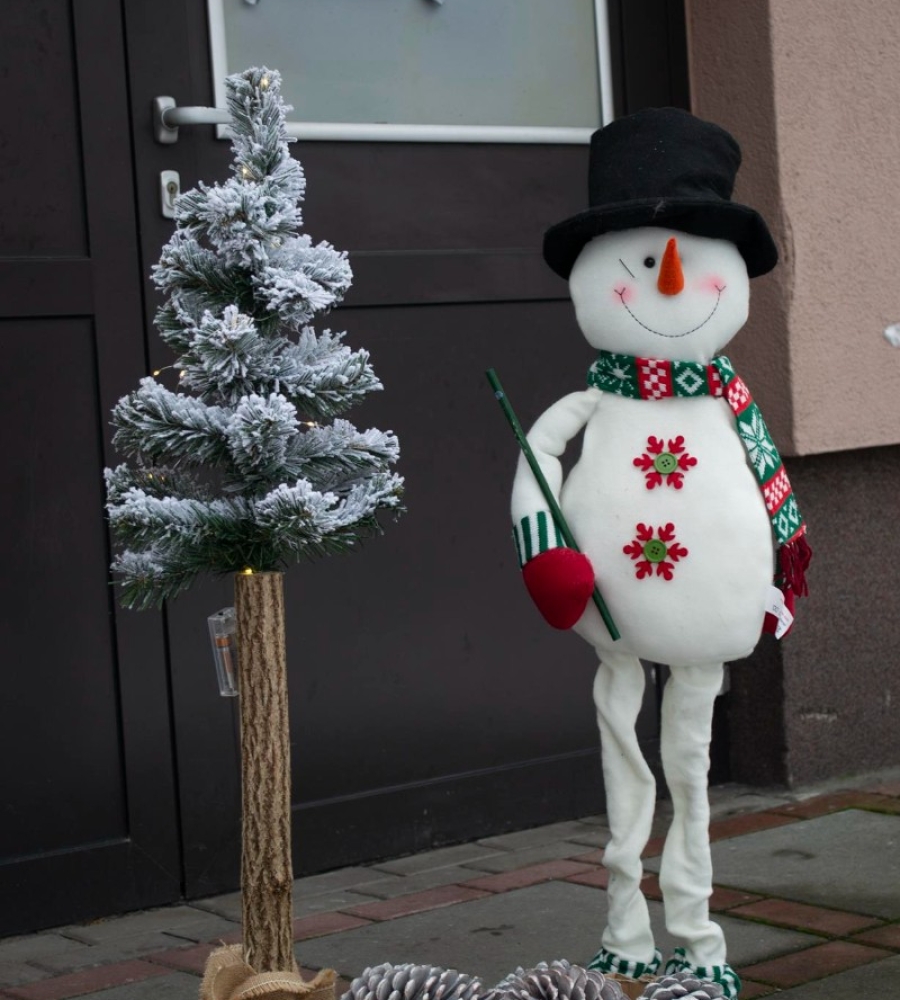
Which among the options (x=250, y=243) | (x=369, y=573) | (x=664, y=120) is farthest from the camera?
(x=369, y=573)

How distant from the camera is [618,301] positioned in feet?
11.2

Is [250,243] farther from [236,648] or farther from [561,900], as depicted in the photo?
[561,900]

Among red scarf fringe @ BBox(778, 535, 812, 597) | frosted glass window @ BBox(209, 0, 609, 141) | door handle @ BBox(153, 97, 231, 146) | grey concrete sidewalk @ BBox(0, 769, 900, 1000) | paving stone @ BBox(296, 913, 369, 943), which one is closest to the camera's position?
red scarf fringe @ BBox(778, 535, 812, 597)

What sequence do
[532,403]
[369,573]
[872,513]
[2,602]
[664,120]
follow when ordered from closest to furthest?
[664,120], [2,602], [369,573], [532,403], [872,513]

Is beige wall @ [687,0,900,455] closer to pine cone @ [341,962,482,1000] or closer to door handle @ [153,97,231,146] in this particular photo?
door handle @ [153,97,231,146]

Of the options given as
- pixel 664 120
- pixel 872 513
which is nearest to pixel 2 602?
pixel 664 120

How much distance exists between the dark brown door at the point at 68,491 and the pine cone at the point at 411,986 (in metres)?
1.55

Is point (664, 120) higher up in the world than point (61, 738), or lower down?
higher up

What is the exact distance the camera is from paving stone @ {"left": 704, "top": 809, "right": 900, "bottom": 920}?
4328 millimetres

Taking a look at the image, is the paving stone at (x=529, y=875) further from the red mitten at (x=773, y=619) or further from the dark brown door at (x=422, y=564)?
the red mitten at (x=773, y=619)

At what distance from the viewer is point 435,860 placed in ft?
15.6

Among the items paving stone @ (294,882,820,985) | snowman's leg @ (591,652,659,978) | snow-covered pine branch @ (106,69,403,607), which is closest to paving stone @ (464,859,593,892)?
paving stone @ (294,882,820,985)

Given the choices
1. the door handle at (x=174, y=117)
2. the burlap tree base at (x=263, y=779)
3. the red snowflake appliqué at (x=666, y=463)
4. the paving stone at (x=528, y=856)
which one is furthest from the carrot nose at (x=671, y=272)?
the paving stone at (x=528, y=856)

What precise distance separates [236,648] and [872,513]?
10.2 feet
